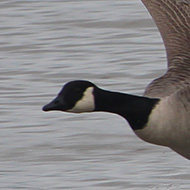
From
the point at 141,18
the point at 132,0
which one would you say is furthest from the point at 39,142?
the point at 132,0

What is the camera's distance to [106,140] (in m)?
9.20

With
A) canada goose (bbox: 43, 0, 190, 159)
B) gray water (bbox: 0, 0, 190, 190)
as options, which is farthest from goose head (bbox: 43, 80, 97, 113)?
gray water (bbox: 0, 0, 190, 190)

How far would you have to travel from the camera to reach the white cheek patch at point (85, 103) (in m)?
6.61

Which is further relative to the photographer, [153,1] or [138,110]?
[153,1]

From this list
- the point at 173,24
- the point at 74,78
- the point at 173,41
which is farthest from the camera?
the point at 74,78

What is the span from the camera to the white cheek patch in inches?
260

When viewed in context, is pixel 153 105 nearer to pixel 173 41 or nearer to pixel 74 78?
pixel 173 41

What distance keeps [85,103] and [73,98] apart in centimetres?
11

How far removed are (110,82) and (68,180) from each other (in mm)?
2495

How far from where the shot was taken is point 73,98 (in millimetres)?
6566

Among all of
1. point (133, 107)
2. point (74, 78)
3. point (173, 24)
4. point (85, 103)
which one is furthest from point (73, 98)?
point (74, 78)

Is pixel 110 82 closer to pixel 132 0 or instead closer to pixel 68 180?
pixel 68 180

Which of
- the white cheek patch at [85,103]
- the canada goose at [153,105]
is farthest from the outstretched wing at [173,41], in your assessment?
the white cheek patch at [85,103]

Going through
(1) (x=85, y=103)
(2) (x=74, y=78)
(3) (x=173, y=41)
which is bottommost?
(2) (x=74, y=78)
